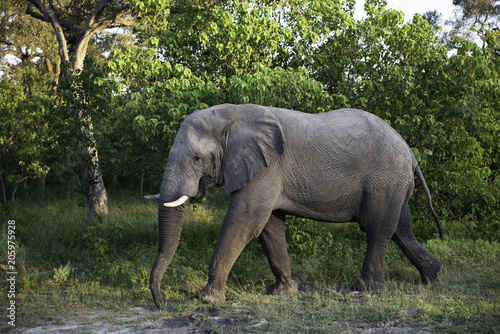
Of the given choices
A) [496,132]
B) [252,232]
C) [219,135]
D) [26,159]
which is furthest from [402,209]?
[26,159]

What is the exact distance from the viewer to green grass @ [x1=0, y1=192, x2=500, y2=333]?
5.75 meters

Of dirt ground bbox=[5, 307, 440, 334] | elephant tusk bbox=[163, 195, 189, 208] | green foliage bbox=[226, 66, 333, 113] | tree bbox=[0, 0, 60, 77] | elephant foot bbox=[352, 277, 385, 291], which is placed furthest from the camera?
tree bbox=[0, 0, 60, 77]

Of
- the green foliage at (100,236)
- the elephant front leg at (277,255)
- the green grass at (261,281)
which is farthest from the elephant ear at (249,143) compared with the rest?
the green foliage at (100,236)

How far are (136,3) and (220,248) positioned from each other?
5.34 meters

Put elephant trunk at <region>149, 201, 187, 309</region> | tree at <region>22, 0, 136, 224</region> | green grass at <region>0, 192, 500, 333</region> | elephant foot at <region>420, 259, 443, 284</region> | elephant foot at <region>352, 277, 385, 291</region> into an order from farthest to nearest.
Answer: tree at <region>22, 0, 136, 224</region> < elephant foot at <region>420, 259, 443, 284</region> < elephant foot at <region>352, 277, 385, 291</region> < elephant trunk at <region>149, 201, 187, 309</region> < green grass at <region>0, 192, 500, 333</region>

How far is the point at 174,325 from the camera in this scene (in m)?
5.70

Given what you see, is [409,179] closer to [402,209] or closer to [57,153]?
[402,209]

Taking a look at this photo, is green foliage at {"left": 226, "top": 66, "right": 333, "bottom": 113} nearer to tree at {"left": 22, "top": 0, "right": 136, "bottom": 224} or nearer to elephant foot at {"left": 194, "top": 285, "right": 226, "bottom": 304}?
elephant foot at {"left": 194, "top": 285, "right": 226, "bottom": 304}

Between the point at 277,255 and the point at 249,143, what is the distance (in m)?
1.75

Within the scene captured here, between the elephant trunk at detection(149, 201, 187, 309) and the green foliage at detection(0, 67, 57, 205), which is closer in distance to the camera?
the elephant trunk at detection(149, 201, 187, 309)

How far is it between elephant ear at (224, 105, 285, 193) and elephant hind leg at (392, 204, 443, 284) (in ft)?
7.77

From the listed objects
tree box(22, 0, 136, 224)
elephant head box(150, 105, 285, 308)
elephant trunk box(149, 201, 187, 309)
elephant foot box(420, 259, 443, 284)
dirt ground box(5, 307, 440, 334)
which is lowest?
dirt ground box(5, 307, 440, 334)

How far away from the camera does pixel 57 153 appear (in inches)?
443

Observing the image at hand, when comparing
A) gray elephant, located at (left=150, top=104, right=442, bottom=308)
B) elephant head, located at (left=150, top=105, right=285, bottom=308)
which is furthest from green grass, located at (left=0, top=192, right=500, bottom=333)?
elephant head, located at (left=150, top=105, right=285, bottom=308)
